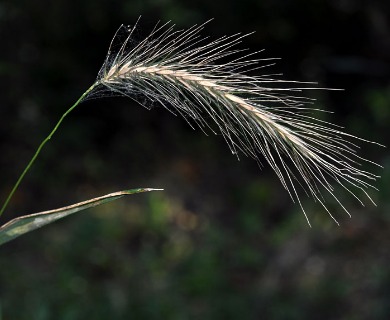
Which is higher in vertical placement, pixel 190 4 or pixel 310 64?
pixel 190 4

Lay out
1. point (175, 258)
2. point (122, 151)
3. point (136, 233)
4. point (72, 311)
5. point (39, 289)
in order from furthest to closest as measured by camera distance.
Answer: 1. point (122, 151)
2. point (136, 233)
3. point (175, 258)
4. point (39, 289)
5. point (72, 311)

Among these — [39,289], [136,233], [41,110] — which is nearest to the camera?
[39,289]

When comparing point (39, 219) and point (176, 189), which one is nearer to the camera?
point (39, 219)

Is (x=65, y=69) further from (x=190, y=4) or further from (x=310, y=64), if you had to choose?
(x=310, y=64)

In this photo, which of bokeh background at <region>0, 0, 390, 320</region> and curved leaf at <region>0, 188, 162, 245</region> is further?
bokeh background at <region>0, 0, 390, 320</region>

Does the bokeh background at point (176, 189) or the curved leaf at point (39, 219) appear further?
the bokeh background at point (176, 189)

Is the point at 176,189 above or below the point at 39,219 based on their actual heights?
below

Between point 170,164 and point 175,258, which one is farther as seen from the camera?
point 170,164

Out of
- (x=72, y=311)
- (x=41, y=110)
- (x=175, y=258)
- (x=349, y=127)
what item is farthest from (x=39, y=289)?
(x=349, y=127)
